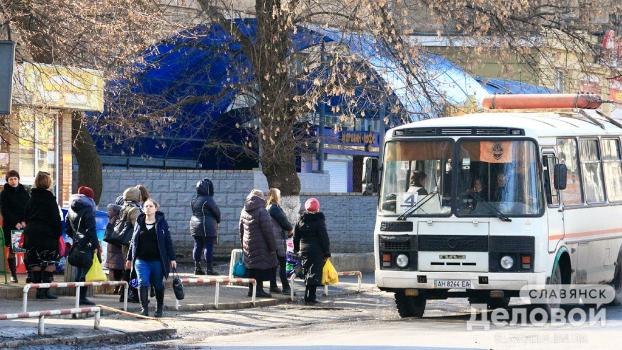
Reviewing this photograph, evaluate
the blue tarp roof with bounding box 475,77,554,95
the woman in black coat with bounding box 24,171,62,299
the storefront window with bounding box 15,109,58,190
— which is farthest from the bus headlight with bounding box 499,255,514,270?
the blue tarp roof with bounding box 475,77,554,95

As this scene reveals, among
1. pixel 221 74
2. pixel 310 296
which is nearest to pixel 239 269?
pixel 310 296

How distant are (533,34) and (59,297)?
9196 mm

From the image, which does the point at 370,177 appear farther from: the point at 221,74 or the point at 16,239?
the point at 221,74

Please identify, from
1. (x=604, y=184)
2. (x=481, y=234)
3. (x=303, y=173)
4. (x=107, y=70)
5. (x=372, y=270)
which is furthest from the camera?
(x=303, y=173)

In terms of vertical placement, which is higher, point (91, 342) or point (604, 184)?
point (604, 184)

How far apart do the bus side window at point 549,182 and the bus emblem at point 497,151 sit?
58cm

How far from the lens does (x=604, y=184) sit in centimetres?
1977

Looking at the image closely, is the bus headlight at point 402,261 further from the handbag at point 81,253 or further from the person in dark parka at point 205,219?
the person in dark parka at point 205,219

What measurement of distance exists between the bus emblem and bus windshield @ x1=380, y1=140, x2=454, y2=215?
1.81ft

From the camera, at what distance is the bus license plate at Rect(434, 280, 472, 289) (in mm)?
16734

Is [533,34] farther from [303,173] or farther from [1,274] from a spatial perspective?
[303,173]

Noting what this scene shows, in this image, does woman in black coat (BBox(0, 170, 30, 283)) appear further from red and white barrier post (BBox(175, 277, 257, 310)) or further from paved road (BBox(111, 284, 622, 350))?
paved road (BBox(111, 284, 622, 350))

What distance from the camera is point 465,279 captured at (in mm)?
16734

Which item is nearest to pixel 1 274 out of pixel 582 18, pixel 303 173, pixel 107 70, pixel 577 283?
pixel 107 70
